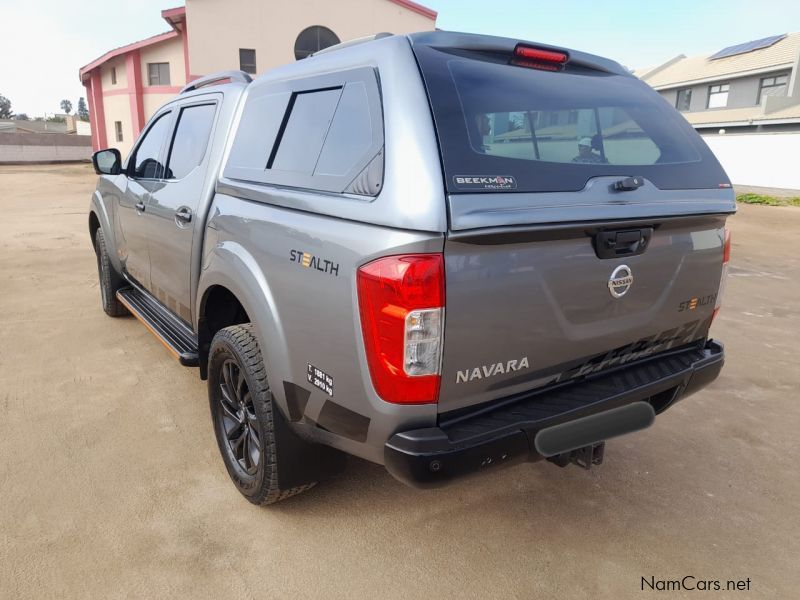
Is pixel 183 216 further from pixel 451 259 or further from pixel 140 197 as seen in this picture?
pixel 451 259

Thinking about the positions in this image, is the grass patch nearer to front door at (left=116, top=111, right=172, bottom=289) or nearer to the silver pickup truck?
the silver pickup truck

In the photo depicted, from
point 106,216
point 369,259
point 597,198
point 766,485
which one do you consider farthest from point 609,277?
point 106,216

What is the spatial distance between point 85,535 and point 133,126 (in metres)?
30.2

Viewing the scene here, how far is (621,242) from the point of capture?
7.21ft

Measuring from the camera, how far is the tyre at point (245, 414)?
2.43m

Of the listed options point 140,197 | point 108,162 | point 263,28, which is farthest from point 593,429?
point 263,28

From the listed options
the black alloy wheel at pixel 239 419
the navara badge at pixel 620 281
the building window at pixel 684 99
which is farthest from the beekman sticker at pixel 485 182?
the building window at pixel 684 99

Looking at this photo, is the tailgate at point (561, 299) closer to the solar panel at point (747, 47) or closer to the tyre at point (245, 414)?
the tyre at point (245, 414)

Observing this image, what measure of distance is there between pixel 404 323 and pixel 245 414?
1.22 meters

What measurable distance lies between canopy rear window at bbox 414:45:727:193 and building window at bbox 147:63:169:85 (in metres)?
29.5

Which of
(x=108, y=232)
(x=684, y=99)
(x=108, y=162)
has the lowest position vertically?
(x=108, y=232)

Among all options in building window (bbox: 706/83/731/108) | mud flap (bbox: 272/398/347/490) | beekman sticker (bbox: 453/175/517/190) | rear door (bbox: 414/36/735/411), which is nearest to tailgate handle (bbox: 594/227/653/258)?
rear door (bbox: 414/36/735/411)

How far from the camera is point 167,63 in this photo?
2784cm

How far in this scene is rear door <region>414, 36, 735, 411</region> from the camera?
75.3 inches
